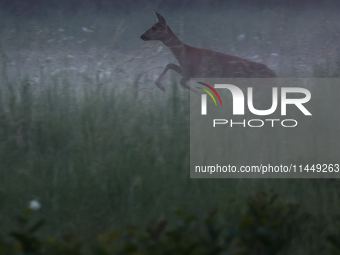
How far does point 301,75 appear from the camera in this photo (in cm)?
343

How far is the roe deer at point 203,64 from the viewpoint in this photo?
11.3 ft

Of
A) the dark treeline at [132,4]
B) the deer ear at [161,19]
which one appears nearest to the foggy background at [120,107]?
the dark treeline at [132,4]

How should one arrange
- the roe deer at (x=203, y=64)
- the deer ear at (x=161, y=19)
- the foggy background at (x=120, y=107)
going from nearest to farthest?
1. the foggy background at (x=120, y=107)
2. the roe deer at (x=203, y=64)
3. the deer ear at (x=161, y=19)

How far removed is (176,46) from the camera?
178 inches

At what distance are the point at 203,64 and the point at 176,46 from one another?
3.82 feet

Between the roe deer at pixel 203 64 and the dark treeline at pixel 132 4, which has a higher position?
the dark treeline at pixel 132 4

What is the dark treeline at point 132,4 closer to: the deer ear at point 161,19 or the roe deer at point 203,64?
the deer ear at point 161,19

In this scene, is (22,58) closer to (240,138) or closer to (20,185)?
(20,185)

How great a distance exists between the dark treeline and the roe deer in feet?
0.86

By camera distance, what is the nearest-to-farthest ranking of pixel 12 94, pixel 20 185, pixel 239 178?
1. pixel 20 185
2. pixel 239 178
3. pixel 12 94

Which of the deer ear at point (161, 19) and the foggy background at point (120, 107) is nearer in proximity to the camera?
the foggy background at point (120, 107)

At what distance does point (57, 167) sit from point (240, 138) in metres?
1.17

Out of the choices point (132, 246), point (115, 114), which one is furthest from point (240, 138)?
point (132, 246)

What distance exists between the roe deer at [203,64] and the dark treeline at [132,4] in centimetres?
26
